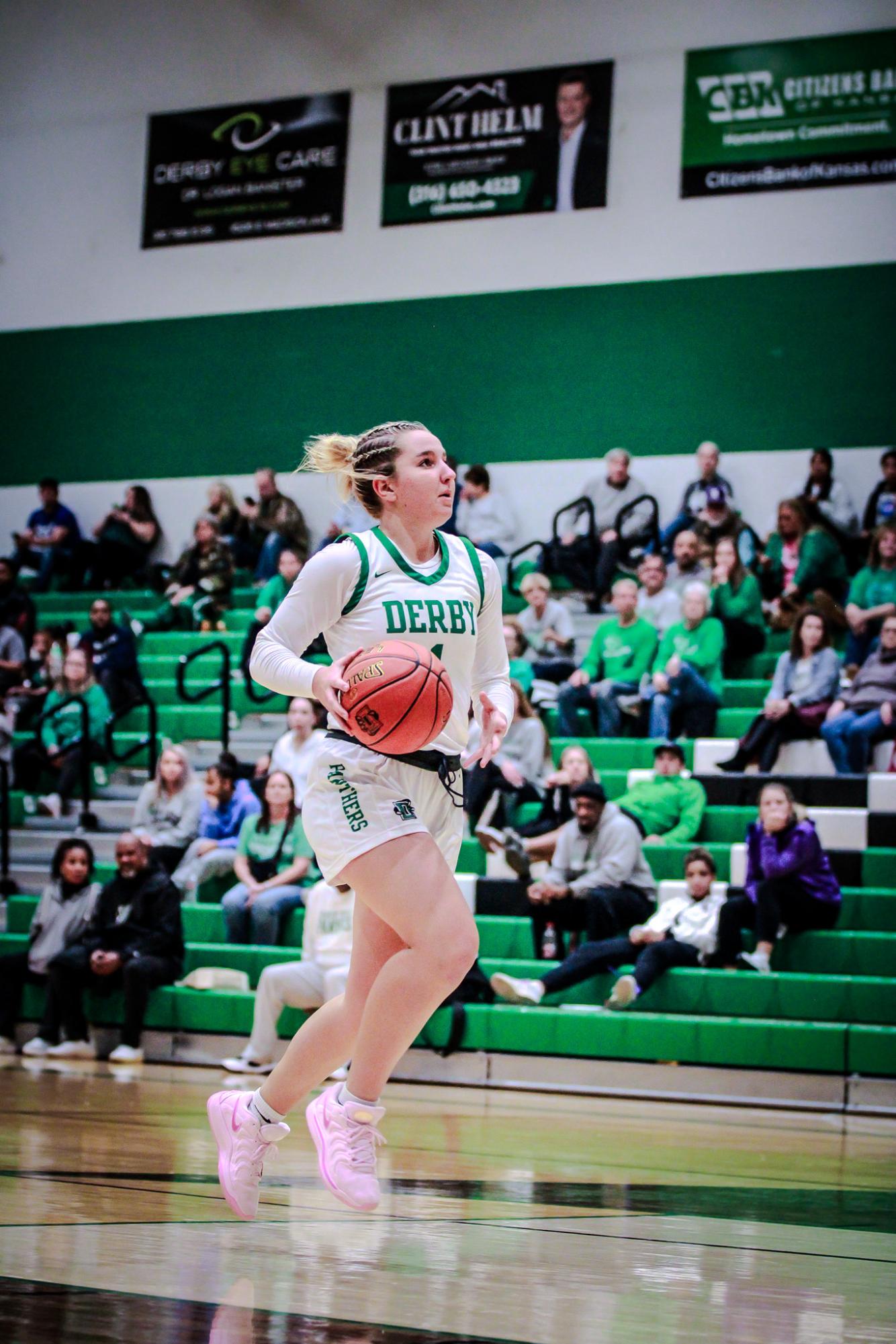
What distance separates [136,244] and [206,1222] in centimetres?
1349

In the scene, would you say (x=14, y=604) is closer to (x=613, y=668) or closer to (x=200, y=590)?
(x=200, y=590)

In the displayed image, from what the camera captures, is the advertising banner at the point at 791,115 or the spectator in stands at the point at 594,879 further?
the advertising banner at the point at 791,115

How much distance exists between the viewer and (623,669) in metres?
10.5

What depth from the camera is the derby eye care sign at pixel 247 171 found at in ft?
47.4

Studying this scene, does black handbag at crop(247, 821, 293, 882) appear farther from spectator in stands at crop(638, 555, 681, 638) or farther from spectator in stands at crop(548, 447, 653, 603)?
spectator in stands at crop(548, 447, 653, 603)

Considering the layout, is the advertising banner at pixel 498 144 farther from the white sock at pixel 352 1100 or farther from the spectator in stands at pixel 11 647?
the white sock at pixel 352 1100

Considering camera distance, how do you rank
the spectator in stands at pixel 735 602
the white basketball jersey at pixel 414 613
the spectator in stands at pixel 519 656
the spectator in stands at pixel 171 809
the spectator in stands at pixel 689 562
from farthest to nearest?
the spectator in stands at pixel 689 562 → the spectator in stands at pixel 735 602 → the spectator in stands at pixel 519 656 → the spectator in stands at pixel 171 809 → the white basketball jersey at pixel 414 613

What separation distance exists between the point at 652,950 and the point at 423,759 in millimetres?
4882

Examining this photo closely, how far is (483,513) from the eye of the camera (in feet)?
42.1

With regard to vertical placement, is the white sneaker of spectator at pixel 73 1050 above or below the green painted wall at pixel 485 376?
below

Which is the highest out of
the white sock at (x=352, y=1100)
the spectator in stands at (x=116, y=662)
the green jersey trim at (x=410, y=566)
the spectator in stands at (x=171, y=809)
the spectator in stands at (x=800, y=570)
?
the spectator in stands at (x=800, y=570)

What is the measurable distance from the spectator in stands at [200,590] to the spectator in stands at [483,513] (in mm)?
1978

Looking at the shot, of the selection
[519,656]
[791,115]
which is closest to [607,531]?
[519,656]

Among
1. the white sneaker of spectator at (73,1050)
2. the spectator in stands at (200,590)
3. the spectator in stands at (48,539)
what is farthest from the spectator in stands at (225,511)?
the white sneaker of spectator at (73,1050)
